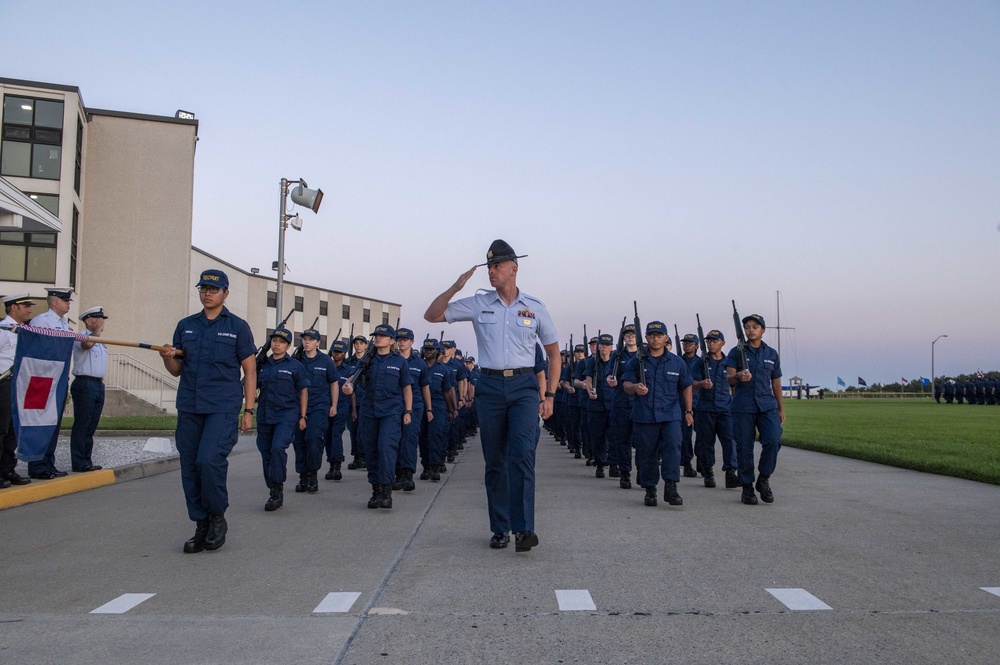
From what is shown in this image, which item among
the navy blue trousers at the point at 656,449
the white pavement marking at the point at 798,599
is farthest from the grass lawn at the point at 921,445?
the white pavement marking at the point at 798,599

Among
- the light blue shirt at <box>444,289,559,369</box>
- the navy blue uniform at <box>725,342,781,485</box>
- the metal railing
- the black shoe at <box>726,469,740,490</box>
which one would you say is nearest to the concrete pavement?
the navy blue uniform at <box>725,342,781,485</box>

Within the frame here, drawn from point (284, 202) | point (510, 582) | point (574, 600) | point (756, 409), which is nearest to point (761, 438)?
point (756, 409)

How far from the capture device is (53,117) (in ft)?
91.8

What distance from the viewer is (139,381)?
2759cm

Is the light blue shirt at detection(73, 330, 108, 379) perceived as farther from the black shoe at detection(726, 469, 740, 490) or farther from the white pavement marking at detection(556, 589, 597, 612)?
the black shoe at detection(726, 469, 740, 490)

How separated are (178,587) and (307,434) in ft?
16.4

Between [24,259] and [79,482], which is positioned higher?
[24,259]

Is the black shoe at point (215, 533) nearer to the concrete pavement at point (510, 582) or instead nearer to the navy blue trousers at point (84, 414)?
the concrete pavement at point (510, 582)

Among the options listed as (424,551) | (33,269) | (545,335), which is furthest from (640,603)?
(33,269)

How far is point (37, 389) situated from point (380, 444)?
3.46 metres

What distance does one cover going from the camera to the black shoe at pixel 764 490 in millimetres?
8586

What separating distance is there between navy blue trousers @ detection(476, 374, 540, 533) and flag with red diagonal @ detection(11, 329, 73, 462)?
4.46m

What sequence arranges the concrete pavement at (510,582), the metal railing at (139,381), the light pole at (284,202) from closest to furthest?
1. the concrete pavement at (510,582)
2. the light pole at (284,202)
3. the metal railing at (139,381)

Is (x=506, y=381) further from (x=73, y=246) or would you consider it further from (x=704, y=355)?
(x=73, y=246)
